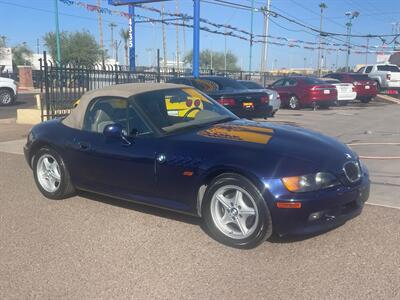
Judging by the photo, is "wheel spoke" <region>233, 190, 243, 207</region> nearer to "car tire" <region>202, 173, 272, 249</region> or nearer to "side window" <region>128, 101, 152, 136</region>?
"car tire" <region>202, 173, 272, 249</region>

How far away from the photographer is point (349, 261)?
12.0ft

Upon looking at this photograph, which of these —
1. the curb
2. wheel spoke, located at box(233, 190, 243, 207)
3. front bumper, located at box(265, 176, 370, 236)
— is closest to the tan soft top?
wheel spoke, located at box(233, 190, 243, 207)

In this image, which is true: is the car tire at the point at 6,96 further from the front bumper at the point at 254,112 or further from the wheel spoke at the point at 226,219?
the wheel spoke at the point at 226,219

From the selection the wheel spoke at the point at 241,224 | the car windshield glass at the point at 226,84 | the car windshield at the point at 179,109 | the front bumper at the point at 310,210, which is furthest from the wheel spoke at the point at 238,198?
the car windshield glass at the point at 226,84

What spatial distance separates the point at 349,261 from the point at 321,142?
1.19 meters

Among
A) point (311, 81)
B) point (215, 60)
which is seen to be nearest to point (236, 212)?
point (311, 81)

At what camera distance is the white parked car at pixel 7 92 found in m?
20.4

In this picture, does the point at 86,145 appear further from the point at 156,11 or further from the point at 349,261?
the point at 156,11

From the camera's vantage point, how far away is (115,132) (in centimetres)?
462

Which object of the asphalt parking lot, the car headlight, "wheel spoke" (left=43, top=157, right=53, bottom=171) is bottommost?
the asphalt parking lot

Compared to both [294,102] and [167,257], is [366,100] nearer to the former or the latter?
[294,102]

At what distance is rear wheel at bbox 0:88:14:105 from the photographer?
20.4m

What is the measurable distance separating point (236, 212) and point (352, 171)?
1128 millimetres

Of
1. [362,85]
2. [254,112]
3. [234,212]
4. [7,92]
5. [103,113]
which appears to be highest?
[103,113]
